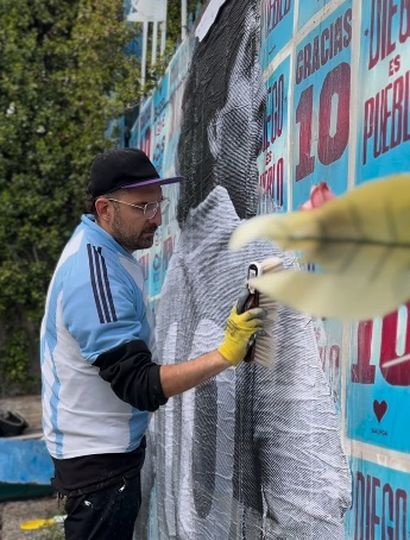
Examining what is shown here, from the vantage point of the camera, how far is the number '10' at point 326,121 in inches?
81.8

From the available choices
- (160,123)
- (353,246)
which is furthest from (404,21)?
(160,123)

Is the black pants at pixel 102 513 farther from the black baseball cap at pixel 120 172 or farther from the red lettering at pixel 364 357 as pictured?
the red lettering at pixel 364 357

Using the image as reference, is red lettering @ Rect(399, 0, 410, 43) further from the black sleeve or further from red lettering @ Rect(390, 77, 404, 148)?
the black sleeve

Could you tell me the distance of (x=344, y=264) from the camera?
0.75 metres

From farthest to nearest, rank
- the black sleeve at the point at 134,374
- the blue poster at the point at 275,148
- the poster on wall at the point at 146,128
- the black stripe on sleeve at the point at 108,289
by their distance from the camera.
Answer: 1. the poster on wall at the point at 146,128
2. the black stripe on sleeve at the point at 108,289
3. the black sleeve at the point at 134,374
4. the blue poster at the point at 275,148

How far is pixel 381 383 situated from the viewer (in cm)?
182

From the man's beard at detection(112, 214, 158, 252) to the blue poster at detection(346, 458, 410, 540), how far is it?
136cm

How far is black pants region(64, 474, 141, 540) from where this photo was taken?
3035mm

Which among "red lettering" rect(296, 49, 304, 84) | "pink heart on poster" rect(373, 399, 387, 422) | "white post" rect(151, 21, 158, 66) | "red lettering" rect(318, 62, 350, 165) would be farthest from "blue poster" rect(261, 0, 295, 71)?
"white post" rect(151, 21, 158, 66)

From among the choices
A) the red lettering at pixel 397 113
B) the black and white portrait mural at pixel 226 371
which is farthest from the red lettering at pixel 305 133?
the red lettering at pixel 397 113

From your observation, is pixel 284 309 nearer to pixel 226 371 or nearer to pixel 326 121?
pixel 326 121

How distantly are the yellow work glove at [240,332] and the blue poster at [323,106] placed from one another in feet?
1.10

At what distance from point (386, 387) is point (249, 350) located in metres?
0.62

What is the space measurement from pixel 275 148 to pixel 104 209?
75 cm
